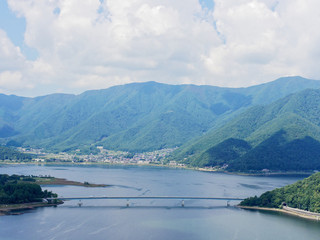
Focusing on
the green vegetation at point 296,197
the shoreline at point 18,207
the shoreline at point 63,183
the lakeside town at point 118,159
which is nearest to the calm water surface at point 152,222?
the shoreline at point 18,207

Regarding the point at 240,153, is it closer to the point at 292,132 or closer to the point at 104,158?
the point at 292,132

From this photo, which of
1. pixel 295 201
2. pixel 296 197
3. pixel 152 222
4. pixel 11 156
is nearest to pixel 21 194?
pixel 152 222

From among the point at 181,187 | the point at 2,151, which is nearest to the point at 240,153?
the point at 181,187

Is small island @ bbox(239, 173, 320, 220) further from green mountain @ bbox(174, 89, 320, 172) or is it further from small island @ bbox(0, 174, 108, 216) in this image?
green mountain @ bbox(174, 89, 320, 172)

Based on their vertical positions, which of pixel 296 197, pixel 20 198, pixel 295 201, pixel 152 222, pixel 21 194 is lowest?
pixel 152 222

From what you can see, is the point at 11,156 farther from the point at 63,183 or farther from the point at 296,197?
the point at 296,197

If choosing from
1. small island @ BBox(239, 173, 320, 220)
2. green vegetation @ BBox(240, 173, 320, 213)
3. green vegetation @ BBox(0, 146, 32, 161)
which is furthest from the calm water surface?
green vegetation @ BBox(0, 146, 32, 161)

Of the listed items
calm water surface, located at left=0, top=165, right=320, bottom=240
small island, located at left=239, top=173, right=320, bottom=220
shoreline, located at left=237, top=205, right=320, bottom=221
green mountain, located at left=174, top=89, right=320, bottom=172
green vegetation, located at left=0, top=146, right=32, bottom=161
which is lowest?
calm water surface, located at left=0, top=165, right=320, bottom=240
